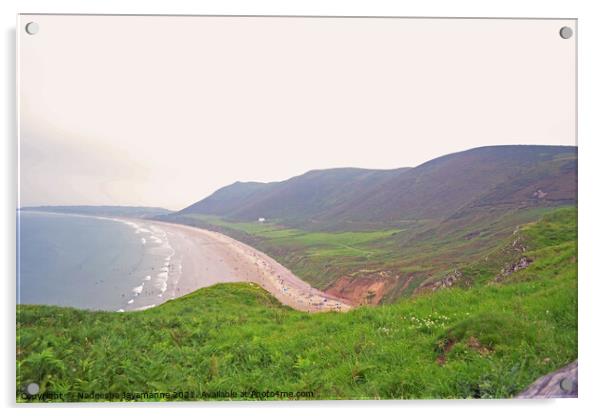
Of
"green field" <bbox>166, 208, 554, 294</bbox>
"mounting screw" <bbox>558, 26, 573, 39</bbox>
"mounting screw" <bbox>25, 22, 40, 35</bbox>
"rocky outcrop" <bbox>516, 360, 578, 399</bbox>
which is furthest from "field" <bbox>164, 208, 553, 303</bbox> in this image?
"mounting screw" <bbox>25, 22, 40, 35</bbox>

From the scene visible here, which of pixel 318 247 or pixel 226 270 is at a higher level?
pixel 318 247

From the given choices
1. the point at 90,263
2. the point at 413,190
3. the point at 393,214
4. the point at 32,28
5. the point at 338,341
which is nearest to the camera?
the point at 338,341

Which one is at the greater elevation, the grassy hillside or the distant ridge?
the distant ridge

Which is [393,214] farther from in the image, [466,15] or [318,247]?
[466,15]

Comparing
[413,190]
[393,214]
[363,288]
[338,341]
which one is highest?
[413,190]

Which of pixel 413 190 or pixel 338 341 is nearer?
pixel 338 341

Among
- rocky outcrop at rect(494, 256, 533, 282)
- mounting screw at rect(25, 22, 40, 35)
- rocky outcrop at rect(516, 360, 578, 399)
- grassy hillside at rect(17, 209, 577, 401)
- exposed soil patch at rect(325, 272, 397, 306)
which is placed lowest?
rocky outcrop at rect(516, 360, 578, 399)

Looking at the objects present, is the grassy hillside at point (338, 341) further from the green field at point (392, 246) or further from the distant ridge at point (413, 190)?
the distant ridge at point (413, 190)

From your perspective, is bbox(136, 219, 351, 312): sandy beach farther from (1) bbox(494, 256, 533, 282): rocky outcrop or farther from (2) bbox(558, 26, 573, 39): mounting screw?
(2) bbox(558, 26, 573, 39): mounting screw

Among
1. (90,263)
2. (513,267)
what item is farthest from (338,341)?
(90,263)
